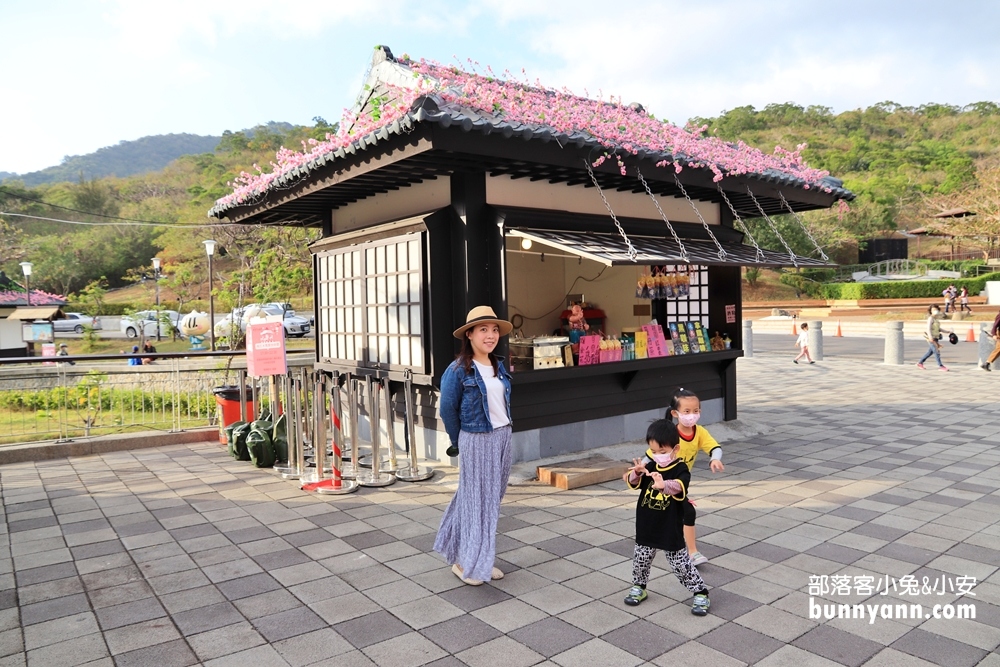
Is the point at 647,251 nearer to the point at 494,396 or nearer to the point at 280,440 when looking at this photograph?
the point at 494,396

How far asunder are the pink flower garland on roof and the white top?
8.50ft

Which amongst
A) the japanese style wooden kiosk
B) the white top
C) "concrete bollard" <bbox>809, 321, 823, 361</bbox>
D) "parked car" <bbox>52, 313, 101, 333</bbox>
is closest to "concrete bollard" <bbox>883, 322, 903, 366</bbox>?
"concrete bollard" <bbox>809, 321, 823, 361</bbox>

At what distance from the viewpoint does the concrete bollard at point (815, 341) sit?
62.5ft

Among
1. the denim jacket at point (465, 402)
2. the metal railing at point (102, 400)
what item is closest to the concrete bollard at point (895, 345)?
the metal railing at point (102, 400)

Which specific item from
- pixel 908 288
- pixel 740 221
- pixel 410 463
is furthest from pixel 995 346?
pixel 908 288

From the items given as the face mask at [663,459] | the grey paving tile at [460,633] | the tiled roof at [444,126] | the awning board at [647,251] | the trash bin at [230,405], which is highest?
the tiled roof at [444,126]

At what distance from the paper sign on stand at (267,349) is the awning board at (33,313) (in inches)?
736

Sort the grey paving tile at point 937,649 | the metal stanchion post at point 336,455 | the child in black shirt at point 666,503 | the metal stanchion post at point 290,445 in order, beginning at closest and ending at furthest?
the grey paving tile at point 937,649
the child in black shirt at point 666,503
the metal stanchion post at point 336,455
the metal stanchion post at point 290,445

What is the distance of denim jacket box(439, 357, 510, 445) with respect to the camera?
4270 mm

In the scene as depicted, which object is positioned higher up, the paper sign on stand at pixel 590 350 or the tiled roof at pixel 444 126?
the tiled roof at pixel 444 126

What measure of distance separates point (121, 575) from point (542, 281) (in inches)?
295

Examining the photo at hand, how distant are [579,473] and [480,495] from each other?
101 inches

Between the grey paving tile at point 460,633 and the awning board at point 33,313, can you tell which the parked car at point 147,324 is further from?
the grey paving tile at point 460,633

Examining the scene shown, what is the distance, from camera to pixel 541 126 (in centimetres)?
636
